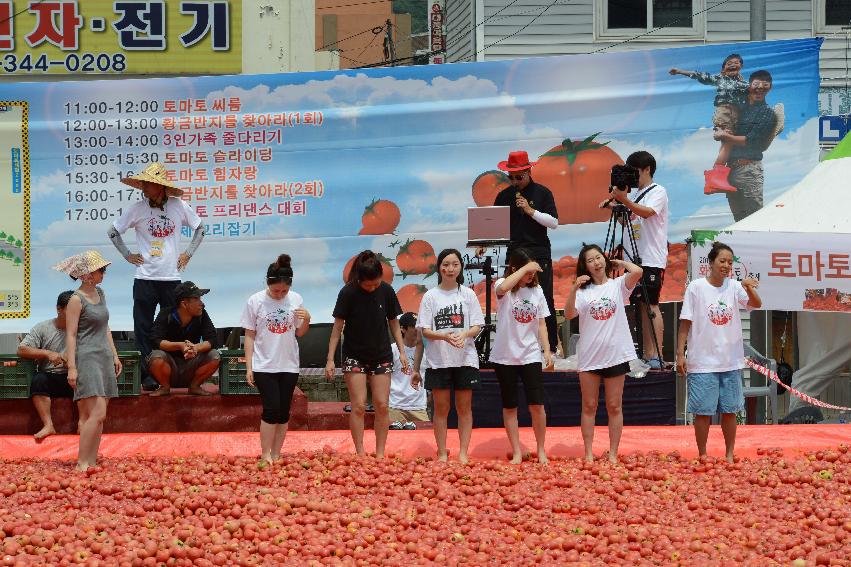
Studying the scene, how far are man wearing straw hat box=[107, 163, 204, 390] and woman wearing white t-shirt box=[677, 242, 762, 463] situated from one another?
14.8ft

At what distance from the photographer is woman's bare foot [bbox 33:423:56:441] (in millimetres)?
10453

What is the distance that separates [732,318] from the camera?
9188mm

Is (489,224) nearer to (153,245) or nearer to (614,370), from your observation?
A: (614,370)

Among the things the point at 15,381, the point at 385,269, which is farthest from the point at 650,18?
the point at 15,381

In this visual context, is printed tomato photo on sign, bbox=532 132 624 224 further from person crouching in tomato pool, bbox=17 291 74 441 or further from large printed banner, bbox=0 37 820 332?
person crouching in tomato pool, bbox=17 291 74 441

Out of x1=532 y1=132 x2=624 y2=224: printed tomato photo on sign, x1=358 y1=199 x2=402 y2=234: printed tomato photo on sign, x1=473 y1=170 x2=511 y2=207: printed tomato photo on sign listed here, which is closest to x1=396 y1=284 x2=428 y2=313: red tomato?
x1=358 y1=199 x2=402 y2=234: printed tomato photo on sign

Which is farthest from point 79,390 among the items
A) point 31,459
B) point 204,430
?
point 204,430

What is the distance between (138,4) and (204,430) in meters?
8.68

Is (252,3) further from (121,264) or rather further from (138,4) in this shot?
(121,264)

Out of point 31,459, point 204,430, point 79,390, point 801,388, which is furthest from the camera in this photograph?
point 801,388

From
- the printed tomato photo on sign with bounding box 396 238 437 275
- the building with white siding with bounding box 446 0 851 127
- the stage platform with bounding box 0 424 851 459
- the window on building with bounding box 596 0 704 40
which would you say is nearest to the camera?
the stage platform with bounding box 0 424 851 459

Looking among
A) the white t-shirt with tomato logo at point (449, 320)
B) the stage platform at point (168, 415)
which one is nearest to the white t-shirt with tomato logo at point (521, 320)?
the white t-shirt with tomato logo at point (449, 320)

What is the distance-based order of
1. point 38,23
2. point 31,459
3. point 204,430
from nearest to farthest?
point 31,459, point 204,430, point 38,23

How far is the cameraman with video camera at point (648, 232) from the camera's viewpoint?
405 inches
